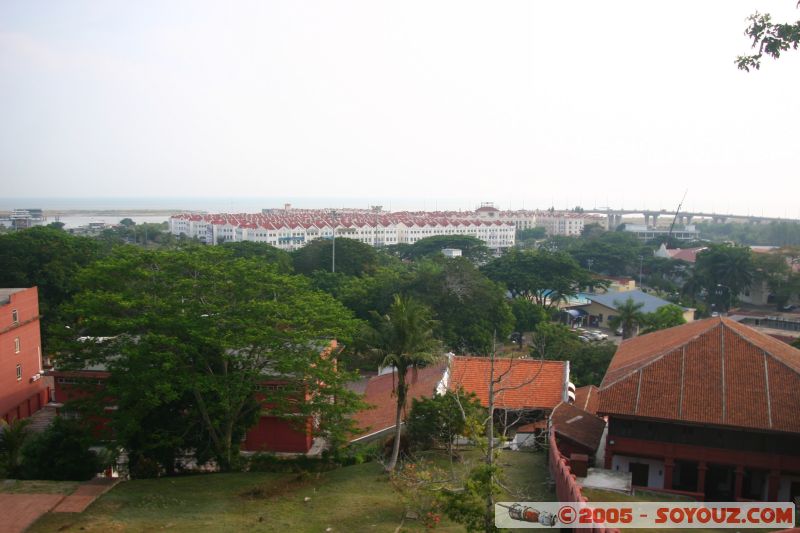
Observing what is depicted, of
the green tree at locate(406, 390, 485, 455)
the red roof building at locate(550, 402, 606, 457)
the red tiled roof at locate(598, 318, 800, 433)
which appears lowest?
the red roof building at locate(550, 402, 606, 457)

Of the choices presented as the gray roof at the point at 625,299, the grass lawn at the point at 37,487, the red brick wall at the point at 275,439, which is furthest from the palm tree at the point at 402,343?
the gray roof at the point at 625,299

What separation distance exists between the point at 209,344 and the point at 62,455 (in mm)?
4306

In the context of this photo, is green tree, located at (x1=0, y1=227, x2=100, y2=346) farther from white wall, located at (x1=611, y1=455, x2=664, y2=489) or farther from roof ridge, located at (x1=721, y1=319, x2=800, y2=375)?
Answer: roof ridge, located at (x1=721, y1=319, x2=800, y2=375)

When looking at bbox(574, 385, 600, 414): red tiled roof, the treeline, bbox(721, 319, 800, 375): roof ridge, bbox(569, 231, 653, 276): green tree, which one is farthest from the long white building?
bbox(721, 319, 800, 375): roof ridge

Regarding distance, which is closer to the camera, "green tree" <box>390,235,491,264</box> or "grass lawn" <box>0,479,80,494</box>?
"grass lawn" <box>0,479,80,494</box>

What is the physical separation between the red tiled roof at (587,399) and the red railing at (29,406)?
20292 mm

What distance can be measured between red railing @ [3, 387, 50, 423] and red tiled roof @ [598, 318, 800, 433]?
67.5ft

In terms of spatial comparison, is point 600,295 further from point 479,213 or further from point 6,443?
point 479,213

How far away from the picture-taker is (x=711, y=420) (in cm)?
1622

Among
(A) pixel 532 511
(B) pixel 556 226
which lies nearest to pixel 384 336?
(A) pixel 532 511

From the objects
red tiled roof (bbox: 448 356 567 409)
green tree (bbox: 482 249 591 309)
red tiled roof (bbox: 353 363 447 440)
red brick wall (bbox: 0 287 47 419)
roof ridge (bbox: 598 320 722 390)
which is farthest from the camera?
green tree (bbox: 482 249 591 309)

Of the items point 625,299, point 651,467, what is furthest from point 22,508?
point 625,299

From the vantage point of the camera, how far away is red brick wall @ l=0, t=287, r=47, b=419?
23.7 m

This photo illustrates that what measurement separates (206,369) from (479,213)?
131 meters
